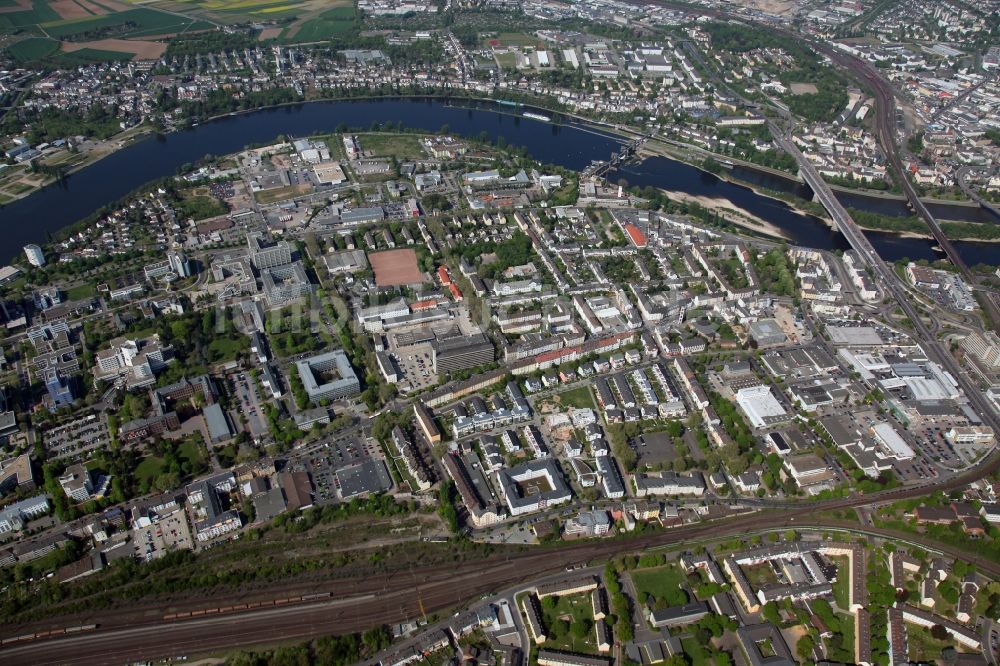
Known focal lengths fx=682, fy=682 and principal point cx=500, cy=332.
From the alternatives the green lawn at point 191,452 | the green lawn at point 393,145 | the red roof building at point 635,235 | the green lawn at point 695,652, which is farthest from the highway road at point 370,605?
A: the green lawn at point 393,145

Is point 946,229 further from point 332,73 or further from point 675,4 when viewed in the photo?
point 675,4

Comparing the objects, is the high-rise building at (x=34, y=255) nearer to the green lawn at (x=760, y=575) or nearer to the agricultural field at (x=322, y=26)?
the green lawn at (x=760, y=575)

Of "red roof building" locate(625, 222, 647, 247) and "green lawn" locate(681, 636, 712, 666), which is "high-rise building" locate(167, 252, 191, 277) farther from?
"green lawn" locate(681, 636, 712, 666)

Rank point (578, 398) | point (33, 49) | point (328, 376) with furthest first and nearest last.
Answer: point (33, 49), point (328, 376), point (578, 398)

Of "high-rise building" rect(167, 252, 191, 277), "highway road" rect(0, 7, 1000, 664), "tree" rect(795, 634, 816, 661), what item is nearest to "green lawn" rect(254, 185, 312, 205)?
"high-rise building" rect(167, 252, 191, 277)

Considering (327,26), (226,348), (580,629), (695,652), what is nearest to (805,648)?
(695,652)

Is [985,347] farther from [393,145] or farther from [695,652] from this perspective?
[393,145]
